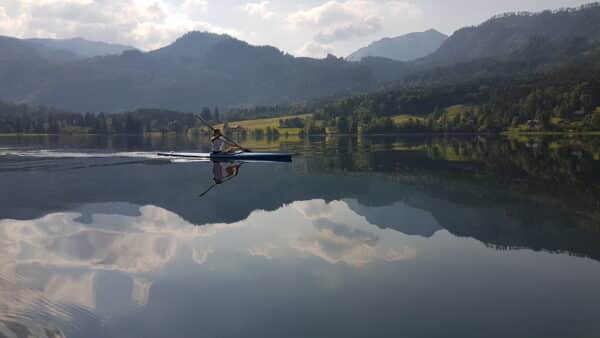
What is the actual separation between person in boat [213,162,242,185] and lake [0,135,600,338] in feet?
12.9

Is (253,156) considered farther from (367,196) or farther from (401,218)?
(401,218)

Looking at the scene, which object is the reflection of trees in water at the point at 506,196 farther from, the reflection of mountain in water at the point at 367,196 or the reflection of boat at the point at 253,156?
the reflection of boat at the point at 253,156

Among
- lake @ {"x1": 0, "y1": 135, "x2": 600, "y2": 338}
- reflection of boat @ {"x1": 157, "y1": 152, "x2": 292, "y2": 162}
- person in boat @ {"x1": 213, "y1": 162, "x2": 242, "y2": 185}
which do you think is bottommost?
lake @ {"x1": 0, "y1": 135, "x2": 600, "y2": 338}

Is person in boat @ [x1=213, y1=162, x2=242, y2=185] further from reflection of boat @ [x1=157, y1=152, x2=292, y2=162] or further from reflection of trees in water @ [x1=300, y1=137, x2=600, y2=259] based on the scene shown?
reflection of trees in water @ [x1=300, y1=137, x2=600, y2=259]

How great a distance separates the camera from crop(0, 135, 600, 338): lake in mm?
9906

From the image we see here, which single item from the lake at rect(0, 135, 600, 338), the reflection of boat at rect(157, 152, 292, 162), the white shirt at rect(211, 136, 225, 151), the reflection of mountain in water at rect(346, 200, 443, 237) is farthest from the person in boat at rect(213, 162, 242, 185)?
the reflection of mountain in water at rect(346, 200, 443, 237)

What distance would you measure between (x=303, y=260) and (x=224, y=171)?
2483cm

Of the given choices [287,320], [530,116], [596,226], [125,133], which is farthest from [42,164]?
[125,133]

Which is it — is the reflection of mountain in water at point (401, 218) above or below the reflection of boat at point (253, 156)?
below

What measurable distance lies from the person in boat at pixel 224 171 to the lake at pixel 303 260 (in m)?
3.93

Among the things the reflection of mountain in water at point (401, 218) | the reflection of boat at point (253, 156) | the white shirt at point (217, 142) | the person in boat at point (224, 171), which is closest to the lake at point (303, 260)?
the reflection of mountain in water at point (401, 218)

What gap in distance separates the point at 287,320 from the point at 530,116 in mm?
134122

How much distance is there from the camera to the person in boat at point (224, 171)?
33.3 m

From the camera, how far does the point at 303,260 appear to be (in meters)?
14.1
